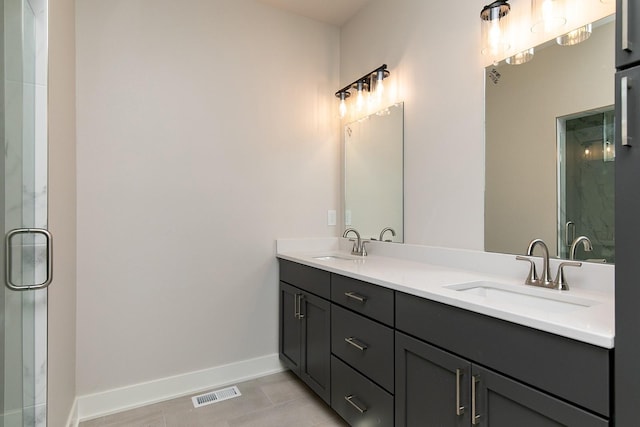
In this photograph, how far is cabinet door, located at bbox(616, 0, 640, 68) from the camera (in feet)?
2.53

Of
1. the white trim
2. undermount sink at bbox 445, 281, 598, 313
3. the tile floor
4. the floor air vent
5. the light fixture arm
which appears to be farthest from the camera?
the light fixture arm

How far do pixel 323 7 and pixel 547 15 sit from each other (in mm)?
1647

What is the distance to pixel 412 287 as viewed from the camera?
54.1 inches

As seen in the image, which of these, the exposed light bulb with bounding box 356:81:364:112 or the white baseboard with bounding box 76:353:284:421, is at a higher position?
the exposed light bulb with bounding box 356:81:364:112

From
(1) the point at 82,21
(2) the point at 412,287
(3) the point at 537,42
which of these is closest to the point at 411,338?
(2) the point at 412,287

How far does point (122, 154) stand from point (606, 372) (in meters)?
2.38

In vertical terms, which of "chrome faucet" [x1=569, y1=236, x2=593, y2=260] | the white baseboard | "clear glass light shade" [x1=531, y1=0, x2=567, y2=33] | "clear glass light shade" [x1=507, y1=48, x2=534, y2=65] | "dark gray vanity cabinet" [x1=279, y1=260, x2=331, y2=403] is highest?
"clear glass light shade" [x1=531, y1=0, x2=567, y2=33]

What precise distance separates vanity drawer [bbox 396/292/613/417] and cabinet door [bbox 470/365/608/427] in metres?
0.02

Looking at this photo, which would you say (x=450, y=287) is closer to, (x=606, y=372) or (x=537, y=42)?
(x=606, y=372)

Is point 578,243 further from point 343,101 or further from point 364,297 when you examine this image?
point 343,101

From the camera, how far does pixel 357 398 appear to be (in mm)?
1703

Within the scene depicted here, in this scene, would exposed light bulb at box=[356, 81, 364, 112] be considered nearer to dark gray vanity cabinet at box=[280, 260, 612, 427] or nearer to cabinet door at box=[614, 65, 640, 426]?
dark gray vanity cabinet at box=[280, 260, 612, 427]

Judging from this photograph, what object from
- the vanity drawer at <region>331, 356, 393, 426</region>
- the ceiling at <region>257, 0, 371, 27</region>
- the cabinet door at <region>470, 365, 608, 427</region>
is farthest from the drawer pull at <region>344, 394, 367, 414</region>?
the ceiling at <region>257, 0, 371, 27</region>

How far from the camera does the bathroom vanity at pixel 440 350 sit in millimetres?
891
